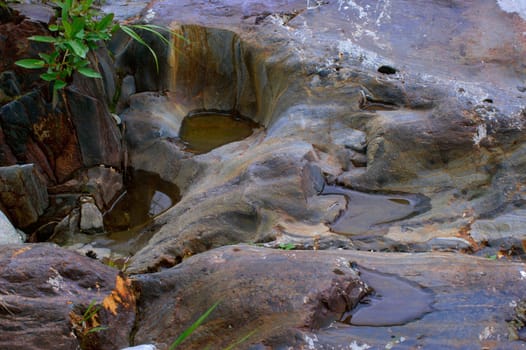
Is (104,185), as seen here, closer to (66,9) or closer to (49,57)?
(49,57)

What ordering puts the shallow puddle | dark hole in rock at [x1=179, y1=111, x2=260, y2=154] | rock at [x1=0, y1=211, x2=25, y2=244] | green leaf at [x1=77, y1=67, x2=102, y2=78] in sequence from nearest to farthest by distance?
the shallow puddle < rock at [x1=0, y1=211, x2=25, y2=244] < green leaf at [x1=77, y1=67, x2=102, y2=78] < dark hole in rock at [x1=179, y1=111, x2=260, y2=154]

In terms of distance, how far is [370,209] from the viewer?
158 inches

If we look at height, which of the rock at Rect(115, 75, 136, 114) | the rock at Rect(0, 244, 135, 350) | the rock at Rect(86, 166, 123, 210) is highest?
the rock at Rect(0, 244, 135, 350)

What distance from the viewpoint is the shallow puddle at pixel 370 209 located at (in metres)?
3.81

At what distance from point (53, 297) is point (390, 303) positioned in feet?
4.46

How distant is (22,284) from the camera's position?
8.32 ft

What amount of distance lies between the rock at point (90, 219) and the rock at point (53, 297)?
1.94 meters

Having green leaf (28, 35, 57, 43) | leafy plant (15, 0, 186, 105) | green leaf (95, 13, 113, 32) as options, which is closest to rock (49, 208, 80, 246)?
leafy plant (15, 0, 186, 105)

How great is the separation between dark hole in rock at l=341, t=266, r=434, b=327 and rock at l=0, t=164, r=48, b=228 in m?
3.02

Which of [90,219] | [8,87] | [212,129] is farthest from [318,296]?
[212,129]

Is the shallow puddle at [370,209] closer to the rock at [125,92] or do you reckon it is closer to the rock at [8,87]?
the rock at [8,87]

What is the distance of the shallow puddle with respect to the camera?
381 centimetres

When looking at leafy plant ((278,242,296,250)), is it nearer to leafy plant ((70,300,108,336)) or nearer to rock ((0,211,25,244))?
leafy plant ((70,300,108,336))

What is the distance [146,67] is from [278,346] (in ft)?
15.7
